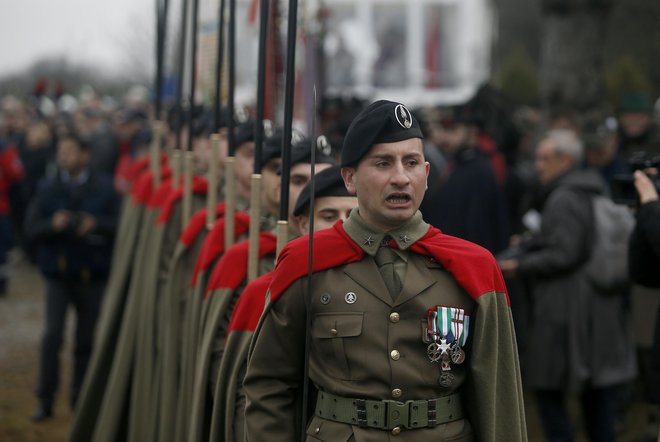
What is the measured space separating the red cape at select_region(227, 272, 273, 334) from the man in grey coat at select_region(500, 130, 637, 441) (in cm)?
286

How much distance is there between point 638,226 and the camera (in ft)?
16.9

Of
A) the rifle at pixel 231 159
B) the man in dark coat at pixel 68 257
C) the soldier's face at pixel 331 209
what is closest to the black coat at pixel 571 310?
the rifle at pixel 231 159

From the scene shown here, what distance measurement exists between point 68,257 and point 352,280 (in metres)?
5.35

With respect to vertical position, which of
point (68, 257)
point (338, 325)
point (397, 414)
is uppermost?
point (338, 325)

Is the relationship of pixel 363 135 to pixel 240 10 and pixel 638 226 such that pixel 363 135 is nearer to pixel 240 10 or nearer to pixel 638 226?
pixel 638 226

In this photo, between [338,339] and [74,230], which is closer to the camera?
[338,339]

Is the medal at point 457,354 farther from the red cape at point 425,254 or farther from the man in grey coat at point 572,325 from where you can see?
the man in grey coat at point 572,325

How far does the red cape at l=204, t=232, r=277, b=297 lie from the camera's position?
4.95 metres

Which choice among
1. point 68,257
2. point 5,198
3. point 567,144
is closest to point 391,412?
point 567,144

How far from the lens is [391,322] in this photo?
3.55m

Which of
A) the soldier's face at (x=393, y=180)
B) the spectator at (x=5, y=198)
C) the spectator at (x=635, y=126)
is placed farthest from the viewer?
the spectator at (x=5, y=198)

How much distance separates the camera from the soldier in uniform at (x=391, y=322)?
3.53 meters

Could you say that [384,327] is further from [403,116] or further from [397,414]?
[403,116]

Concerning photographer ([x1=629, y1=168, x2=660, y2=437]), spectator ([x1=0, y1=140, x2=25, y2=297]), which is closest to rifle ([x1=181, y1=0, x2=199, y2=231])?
photographer ([x1=629, y1=168, x2=660, y2=437])
